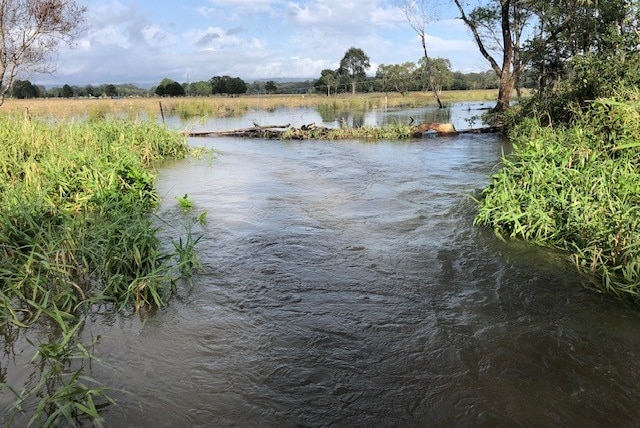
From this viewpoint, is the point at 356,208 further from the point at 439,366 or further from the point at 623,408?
the point at 623,408

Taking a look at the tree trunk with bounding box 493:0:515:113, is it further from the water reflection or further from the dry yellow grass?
Answer: the dry yellow grass

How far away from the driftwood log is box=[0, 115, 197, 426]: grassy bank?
10535mm

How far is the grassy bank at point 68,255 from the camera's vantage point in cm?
327

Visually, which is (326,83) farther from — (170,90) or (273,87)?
(170,90)

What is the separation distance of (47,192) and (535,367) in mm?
6955

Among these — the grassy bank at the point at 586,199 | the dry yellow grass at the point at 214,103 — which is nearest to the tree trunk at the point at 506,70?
the grassy bank at the point at 586,199

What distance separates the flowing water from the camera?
314 cm

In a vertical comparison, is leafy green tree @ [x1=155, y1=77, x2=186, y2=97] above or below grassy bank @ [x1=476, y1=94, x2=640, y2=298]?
above

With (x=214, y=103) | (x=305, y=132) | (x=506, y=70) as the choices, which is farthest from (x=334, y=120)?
(x=214, y=103)

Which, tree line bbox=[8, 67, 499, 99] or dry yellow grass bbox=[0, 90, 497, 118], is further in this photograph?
tree line bbox=[8, 67, 499, 99]

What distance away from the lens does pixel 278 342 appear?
3986 mm

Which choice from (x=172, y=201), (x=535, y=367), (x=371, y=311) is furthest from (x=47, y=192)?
(x=535, y=367)

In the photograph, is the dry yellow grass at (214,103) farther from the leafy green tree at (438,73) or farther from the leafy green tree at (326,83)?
the leafy green tree at (326,83)

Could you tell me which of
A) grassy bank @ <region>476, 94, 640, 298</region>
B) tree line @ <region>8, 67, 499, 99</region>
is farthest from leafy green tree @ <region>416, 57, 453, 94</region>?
grassy bank @ <region>476, 94, 640, 298</region>
